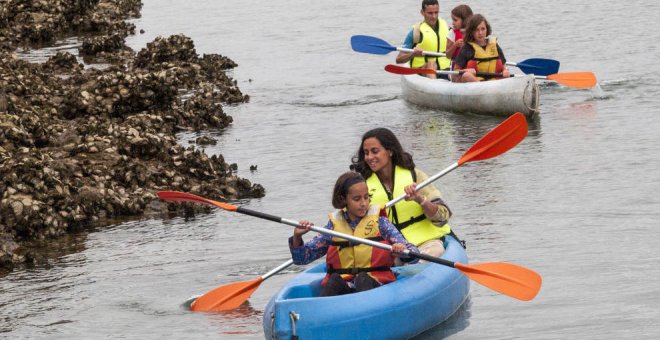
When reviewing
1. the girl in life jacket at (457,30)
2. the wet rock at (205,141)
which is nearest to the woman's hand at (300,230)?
the wet rock at (205,141)

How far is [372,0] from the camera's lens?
30578 mm

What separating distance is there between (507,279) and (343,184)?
127 cm

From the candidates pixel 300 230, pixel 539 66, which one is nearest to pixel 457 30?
pixel 539 66

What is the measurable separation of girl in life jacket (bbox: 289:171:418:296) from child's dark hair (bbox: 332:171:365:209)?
1cm

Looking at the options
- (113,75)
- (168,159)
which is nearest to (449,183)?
(168,159)

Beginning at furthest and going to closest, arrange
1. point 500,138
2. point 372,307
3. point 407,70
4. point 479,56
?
1. point 407,70
2. point 479,56
3. point 500,138
4. point 372,307

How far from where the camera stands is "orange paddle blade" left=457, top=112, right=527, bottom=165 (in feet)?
34.7

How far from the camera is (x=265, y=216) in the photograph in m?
9.43

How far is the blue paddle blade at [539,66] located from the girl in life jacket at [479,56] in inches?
21.3

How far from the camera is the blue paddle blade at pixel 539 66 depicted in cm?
1780

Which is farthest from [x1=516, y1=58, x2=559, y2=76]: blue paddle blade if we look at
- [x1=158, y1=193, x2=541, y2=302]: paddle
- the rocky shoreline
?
[x1=158, y1=193, x2=541, y2=302]: paddle

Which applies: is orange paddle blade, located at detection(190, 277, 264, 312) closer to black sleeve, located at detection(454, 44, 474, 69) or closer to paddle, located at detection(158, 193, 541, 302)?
paddle, located at detection(158, 193, 541, 302)

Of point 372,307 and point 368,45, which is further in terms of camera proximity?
point 368,45

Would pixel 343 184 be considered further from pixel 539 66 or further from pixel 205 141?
pixel 539 66
